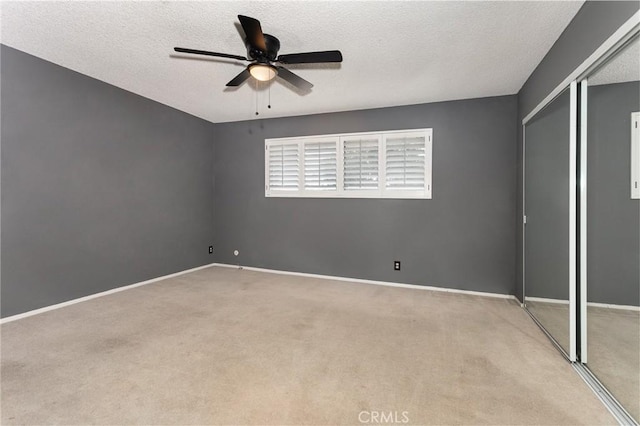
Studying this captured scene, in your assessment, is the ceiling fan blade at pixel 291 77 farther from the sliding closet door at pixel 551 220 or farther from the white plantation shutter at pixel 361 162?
the sliding closet door at pixel 551 220

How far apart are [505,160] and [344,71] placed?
94.9 inches

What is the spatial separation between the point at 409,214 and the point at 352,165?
114cm

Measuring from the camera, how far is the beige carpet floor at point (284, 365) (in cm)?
163

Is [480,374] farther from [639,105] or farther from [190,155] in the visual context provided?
[190,155]

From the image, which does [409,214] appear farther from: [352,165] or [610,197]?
[610,197]

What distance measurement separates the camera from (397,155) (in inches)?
162

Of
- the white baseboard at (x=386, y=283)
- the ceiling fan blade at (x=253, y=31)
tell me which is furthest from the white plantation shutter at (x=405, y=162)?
the ceiling fan blade at (x=253, y=31)

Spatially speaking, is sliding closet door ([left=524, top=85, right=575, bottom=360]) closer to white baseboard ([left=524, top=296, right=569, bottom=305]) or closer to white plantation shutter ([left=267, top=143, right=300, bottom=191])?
white baseboard ([left=524, top=296, right=569, bottom=305])

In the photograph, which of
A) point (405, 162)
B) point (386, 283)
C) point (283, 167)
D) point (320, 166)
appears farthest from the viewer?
point (283, 167)

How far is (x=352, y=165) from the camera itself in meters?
4.38

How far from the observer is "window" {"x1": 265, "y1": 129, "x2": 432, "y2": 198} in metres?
4.05

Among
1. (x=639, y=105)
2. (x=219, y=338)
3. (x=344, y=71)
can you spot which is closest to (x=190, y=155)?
(x=344, y=71)

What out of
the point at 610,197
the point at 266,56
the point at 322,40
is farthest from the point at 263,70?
the point at 610,197

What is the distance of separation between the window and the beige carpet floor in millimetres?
1732
